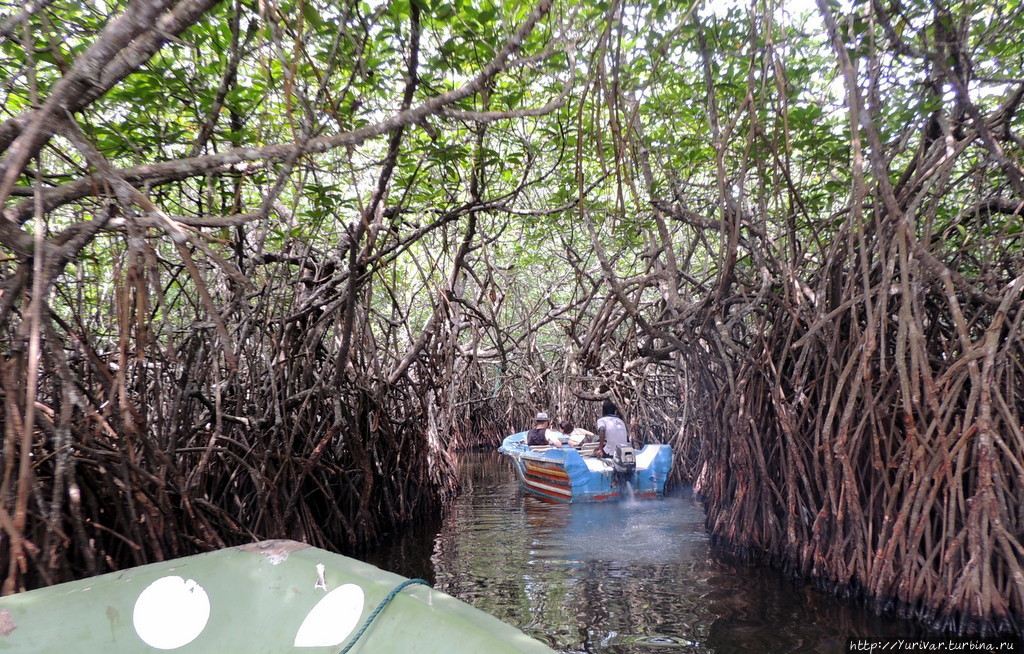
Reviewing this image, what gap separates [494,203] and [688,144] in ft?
5.37

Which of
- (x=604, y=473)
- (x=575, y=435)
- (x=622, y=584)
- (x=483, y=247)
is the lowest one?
(x=622, y=584)

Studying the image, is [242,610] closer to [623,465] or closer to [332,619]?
[332,619]

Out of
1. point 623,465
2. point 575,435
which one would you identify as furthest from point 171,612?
point 575,435

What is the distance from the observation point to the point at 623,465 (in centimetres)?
828

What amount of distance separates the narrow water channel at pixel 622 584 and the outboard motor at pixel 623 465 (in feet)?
1.16

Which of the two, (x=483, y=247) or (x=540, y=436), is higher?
(x=483, y=247)

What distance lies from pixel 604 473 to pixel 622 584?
3099 millimetres

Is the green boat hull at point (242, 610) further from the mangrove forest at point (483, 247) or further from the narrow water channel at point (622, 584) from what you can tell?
the narrow water channel at point (622, 584)

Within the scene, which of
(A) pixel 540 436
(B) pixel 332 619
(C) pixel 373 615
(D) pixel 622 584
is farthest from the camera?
(A) pixel 540 436

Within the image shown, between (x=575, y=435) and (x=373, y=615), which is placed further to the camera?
(x=575, y=435)

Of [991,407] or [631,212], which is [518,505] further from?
[991,407]

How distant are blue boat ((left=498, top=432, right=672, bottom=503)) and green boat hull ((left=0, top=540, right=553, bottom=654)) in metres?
5.94

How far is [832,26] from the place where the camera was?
2.78 metres

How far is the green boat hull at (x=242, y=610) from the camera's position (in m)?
2.12
